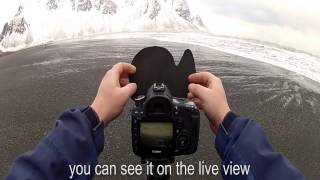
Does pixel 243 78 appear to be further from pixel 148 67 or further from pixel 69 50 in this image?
pixel 148 67

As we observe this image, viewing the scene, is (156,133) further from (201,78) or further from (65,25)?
(65,25)

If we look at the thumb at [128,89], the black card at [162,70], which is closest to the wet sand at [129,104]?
the black card at [162,70]

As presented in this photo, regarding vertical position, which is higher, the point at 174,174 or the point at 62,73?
the point at 62,73

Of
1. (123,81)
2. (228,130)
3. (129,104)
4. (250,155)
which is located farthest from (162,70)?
(129,104)

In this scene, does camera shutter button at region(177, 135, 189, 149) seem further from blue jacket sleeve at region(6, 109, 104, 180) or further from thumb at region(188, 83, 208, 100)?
blue jacket sleeve at region(6, 109, 104, 180)

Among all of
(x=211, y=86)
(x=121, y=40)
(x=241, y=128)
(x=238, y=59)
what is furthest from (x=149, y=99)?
(x=121, y=40)

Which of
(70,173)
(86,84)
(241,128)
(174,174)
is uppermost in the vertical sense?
(241,128)

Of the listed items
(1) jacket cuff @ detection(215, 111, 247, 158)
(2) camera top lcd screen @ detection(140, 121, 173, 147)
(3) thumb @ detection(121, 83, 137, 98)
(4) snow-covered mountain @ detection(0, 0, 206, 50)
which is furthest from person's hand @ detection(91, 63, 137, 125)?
(4) snow-covered mountain @ detection(0, 0, 206, 50)
